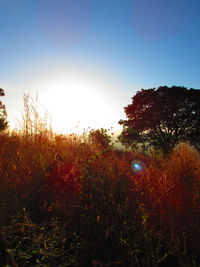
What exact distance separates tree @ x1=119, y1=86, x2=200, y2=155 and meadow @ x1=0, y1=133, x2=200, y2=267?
35.0ft

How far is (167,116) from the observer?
13.2m

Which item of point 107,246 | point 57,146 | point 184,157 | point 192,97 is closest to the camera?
point 107,246

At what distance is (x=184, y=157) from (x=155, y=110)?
402 inches

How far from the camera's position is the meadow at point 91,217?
1418 millimetres

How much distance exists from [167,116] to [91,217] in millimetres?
12717

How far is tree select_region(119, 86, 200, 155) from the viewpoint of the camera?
13.3 meters

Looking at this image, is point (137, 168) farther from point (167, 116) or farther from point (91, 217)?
point (167, 116)

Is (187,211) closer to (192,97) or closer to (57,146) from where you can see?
(57,146)

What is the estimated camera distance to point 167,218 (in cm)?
184

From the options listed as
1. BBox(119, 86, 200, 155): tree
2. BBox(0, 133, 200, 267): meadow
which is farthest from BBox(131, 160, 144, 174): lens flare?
BBox(119, 86, 200, 155): tree

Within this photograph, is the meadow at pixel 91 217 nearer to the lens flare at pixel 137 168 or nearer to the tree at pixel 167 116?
the lens flare at pixel 137 168

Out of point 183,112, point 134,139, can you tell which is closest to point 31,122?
point 134,139

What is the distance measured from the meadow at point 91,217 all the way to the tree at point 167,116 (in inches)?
420

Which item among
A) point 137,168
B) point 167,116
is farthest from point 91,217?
point 167,116
